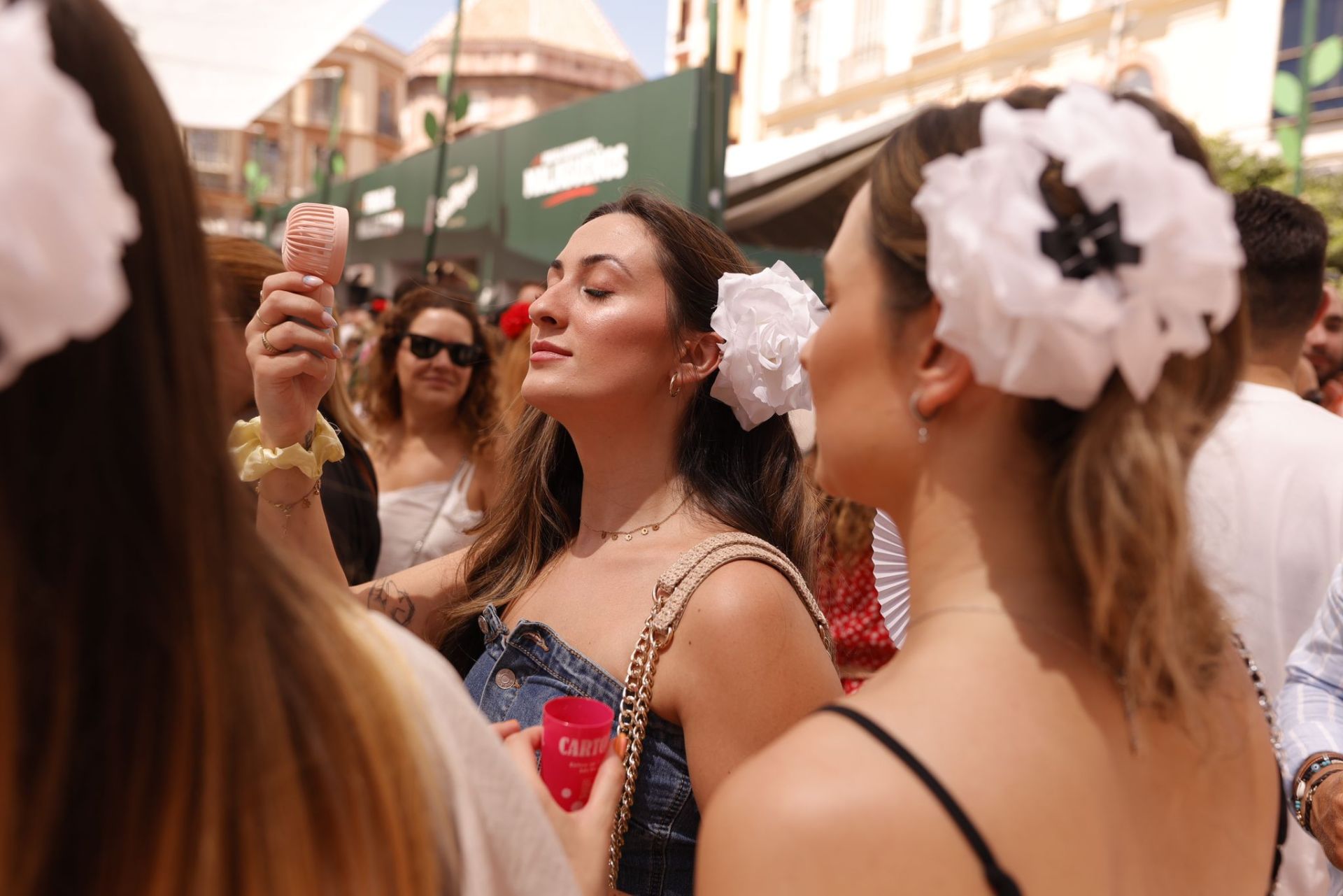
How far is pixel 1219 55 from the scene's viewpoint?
20188 mm

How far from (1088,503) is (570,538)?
57.2 inches

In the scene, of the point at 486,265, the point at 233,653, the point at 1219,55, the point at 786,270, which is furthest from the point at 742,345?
the point at 1219,55

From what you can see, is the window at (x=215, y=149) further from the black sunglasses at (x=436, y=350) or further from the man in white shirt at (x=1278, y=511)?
the man in white shirt at (x=1278, y=511)

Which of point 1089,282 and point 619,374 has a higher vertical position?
point 1089,282

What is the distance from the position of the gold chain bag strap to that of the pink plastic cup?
0.42 meters

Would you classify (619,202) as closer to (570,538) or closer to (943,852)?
(570,538)

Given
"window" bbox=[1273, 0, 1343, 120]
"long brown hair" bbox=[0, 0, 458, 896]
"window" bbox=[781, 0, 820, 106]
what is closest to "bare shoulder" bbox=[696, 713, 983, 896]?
"long brown hair" bbox=[0, 0, 458, 896]

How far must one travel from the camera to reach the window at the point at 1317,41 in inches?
765

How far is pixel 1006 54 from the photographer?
2242 centimetres

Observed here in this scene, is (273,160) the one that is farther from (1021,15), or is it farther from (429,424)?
(429,424)

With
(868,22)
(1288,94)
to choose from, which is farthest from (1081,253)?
(868,22)

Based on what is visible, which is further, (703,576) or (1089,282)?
(703,576)

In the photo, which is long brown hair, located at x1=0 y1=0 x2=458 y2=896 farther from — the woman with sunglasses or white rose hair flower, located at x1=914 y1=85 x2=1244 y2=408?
the woman with sunglasses

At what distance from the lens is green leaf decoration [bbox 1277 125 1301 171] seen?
6.84m
